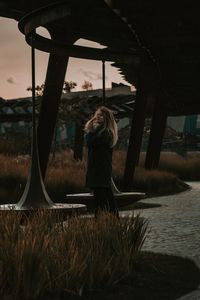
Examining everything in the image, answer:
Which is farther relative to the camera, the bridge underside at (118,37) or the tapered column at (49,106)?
the tapered column at (49,106)

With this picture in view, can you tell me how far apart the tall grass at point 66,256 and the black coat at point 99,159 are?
1.81 meters

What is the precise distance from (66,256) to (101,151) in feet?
12.0

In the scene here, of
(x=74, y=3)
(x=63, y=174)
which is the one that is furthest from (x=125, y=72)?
(x=74, y=3)

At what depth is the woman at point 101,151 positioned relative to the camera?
378 inches

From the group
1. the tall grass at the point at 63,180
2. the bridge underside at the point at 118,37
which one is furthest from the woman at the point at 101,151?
the tall grass at the point at 63,180

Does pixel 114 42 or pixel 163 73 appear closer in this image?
pixel 114 42

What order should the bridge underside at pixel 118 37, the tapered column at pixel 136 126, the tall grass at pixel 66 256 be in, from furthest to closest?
the tapered column at pixel 136 126 → the bridge underside at pixel 118 37 → the tall grass at pixel 66 256

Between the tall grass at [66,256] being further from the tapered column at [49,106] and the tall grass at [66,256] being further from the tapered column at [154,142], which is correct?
the tapered column at [154,142]

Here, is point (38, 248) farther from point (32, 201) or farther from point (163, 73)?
point (163, 73)

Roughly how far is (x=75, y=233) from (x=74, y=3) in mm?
5381

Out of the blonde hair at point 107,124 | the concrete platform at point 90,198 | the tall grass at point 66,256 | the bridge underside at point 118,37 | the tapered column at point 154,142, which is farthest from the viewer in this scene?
the tapered column at point 154,142

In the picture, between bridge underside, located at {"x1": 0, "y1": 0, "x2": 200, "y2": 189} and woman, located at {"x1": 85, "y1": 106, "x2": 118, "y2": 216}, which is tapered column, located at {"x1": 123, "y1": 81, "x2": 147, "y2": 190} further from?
woman, located at {"x1": 85, "y1": 106, "x2": 118, "y2": 216}

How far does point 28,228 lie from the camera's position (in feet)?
22.4

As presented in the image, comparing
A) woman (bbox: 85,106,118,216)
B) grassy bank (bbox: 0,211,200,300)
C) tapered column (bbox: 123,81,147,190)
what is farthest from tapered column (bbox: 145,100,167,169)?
grassy bank (bbox: 0,211,200,300)
